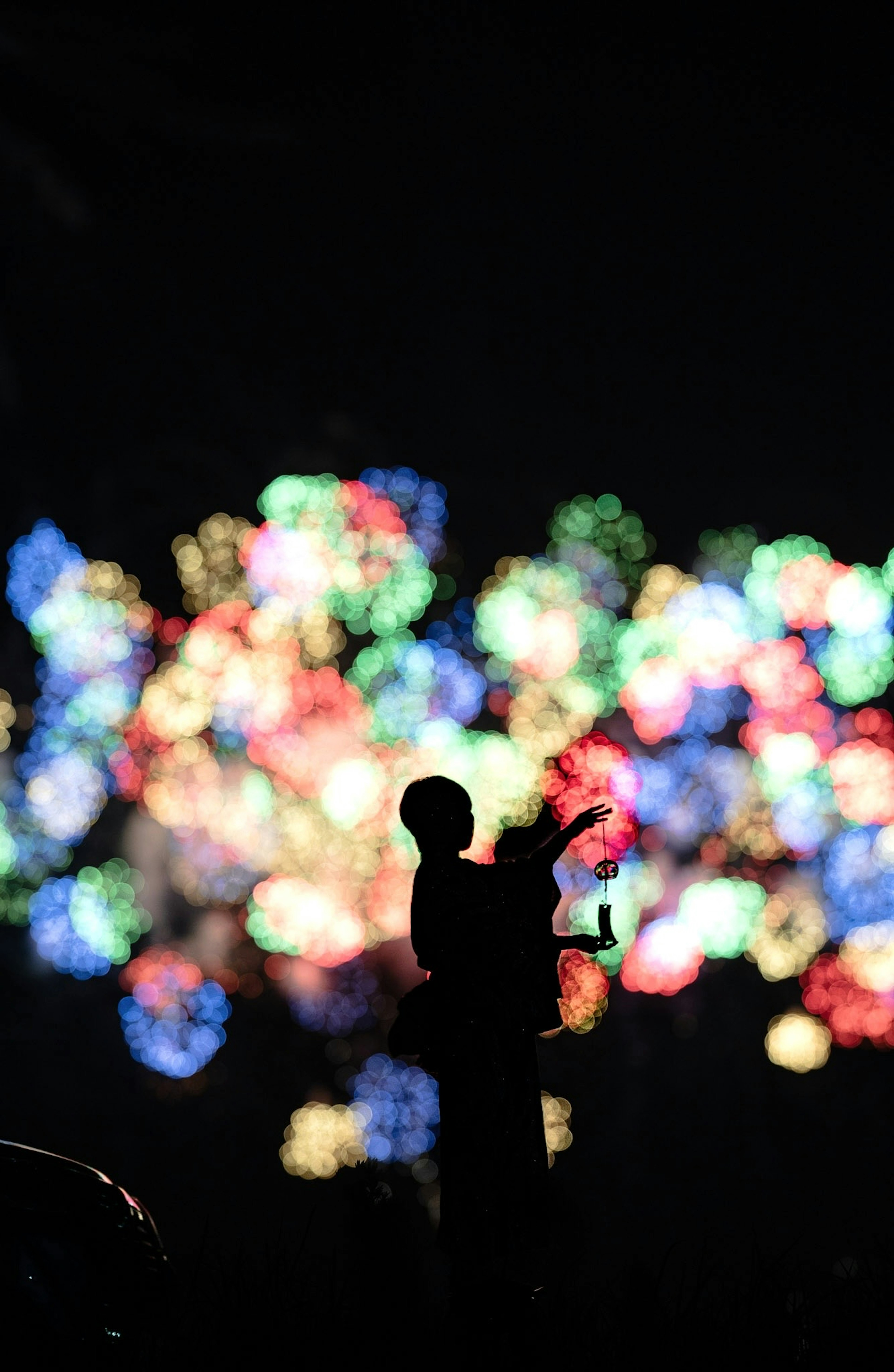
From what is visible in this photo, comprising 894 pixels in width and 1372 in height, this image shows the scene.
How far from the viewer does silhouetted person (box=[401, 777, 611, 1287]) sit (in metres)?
3.85

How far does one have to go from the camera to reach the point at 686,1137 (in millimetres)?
12531

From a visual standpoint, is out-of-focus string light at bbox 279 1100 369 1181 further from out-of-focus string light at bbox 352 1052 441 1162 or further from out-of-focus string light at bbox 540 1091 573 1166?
out-of-focus string light at bbox 540 1091 573 1166

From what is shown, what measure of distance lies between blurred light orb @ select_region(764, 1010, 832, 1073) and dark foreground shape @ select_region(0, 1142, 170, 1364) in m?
10.4

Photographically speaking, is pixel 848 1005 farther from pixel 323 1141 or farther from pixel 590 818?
pixel 590 818

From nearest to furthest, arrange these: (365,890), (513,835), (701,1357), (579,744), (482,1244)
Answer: (482,1244) < (701,1357) < (513,835) < (365,890) < (579,744)

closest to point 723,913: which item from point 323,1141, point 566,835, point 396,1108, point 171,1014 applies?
point 396,1108

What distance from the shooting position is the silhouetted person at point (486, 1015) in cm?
385

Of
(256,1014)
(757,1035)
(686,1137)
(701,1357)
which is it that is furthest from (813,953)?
(701,1357)

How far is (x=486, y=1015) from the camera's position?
4.02 m

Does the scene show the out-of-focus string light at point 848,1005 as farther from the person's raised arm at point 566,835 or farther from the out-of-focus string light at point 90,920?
the person's raised arm at point 566,835

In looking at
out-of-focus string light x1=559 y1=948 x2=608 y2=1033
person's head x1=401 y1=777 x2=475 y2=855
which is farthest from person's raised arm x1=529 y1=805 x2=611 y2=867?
out-of-focus string light x1=559 y1=948 x2=608 y2=1033

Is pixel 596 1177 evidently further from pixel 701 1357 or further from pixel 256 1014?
pixel 701 1357

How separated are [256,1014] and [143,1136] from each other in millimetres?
1792

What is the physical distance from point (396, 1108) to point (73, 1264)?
30.3 feet
